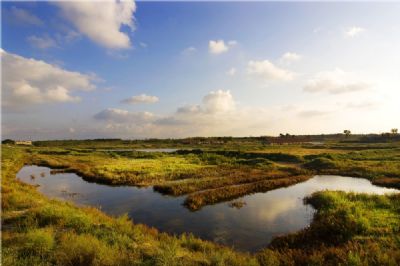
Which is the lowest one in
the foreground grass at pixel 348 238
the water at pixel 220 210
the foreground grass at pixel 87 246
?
Answer: the water at pixel 220 210

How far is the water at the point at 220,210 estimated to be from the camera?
17.0 metres

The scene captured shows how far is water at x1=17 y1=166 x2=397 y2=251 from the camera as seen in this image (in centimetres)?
1699

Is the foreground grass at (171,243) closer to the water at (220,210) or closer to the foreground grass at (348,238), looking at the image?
the foreground grass at (348,238)

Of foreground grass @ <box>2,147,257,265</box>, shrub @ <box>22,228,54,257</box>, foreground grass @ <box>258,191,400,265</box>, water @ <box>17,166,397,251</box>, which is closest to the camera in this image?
foreground grass @ <box>2,147,257,265</box>

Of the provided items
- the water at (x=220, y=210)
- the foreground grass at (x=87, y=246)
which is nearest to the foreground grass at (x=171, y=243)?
the foreground grass at (x=87, y=246)

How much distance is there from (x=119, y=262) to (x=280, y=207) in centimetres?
1630

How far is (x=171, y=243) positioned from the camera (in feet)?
41.6

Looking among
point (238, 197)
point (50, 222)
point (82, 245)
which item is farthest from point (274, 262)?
point (238, 197)

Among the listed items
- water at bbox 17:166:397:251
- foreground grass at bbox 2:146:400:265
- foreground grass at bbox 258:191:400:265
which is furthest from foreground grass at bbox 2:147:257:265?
water at bbox 17:166:397:251

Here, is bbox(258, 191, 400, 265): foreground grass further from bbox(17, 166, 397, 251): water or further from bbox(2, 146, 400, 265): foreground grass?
bbox(17, 166, 397, 251): water

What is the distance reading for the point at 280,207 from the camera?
22531 mm

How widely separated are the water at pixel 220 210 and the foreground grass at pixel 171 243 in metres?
1.99

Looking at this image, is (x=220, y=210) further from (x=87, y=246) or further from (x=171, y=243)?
(x=87, y=246)

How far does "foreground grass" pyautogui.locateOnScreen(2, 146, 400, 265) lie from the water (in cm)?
199
